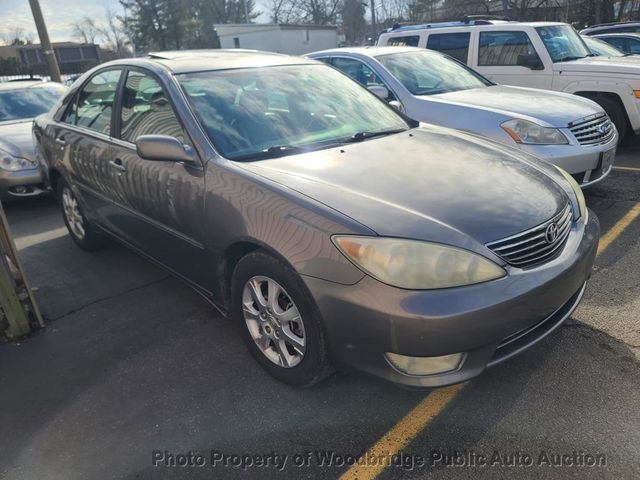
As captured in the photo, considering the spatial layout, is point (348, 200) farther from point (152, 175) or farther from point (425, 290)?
point (152, 175)

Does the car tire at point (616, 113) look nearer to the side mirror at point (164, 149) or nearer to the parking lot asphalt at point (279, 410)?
the parking lot asphalt at point (279, 410)

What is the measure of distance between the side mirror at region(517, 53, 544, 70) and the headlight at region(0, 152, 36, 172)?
22.3ft

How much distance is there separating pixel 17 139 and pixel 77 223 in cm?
270

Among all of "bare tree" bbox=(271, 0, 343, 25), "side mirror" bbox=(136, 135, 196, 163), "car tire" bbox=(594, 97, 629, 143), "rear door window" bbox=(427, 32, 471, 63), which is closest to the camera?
"side mirror" bbox=(136, 135, 196, 163)

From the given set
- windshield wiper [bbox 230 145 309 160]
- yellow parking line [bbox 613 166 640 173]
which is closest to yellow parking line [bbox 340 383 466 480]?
windshield wiper [bbox 230 145 309 160]

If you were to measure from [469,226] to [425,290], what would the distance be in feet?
1.24

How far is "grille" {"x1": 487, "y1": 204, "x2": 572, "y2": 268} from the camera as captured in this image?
213 cm

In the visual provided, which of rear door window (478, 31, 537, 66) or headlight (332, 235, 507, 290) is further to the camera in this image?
rear door window (478, 31, 537, 66)

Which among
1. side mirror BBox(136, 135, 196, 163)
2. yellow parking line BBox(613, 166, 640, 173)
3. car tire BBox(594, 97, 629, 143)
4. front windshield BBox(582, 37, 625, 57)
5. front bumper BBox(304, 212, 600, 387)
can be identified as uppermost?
side mirror BBox(136, 135, 196, 163)

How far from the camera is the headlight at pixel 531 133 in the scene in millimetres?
4539

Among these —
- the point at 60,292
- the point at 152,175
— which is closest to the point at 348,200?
the point at 152,175

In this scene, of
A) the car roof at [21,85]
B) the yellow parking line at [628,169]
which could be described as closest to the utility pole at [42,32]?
the car roof at [21,85]

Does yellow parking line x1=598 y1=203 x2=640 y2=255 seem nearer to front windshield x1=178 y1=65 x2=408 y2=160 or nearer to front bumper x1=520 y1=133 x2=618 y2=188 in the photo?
front bumper x1=520 y1=133 x2=618 y2=188

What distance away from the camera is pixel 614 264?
12.0 ft
